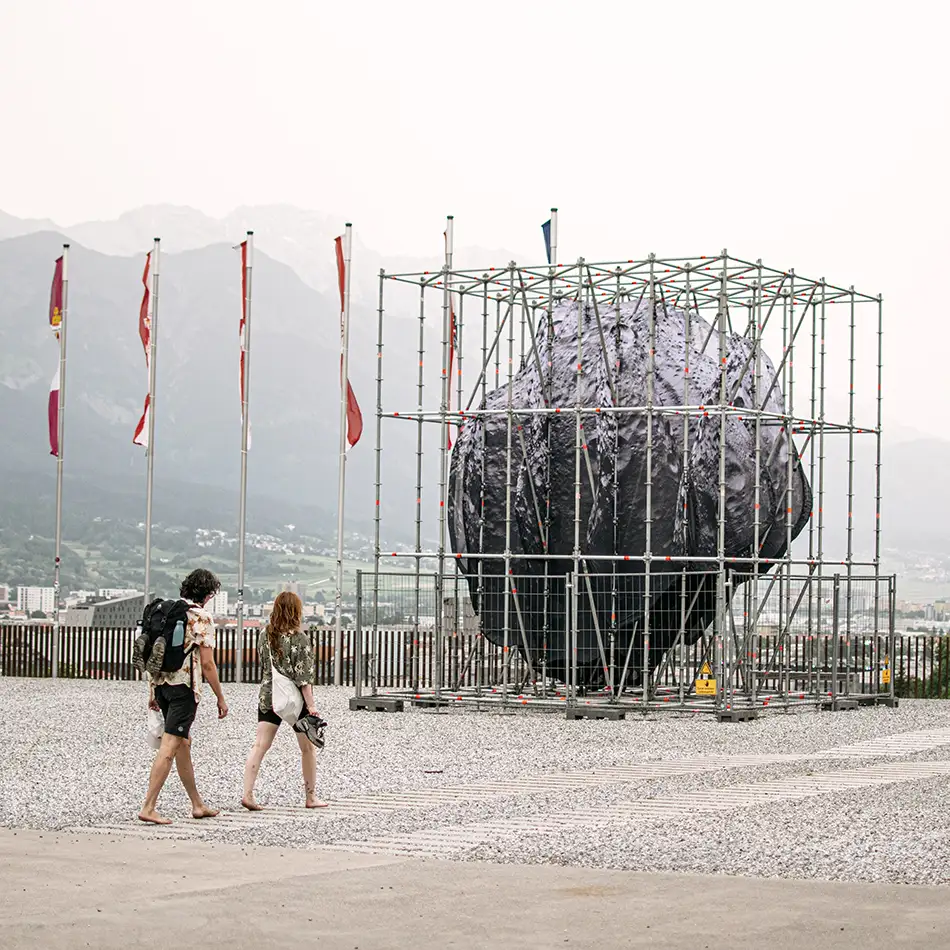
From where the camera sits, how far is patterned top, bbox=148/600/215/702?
12.7 meters

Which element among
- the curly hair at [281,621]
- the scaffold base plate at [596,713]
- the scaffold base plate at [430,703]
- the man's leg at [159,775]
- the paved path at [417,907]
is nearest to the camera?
the paved path at [417,907]

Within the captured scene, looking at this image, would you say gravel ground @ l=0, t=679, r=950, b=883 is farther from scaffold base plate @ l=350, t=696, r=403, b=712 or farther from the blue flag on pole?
the blue flag on pole

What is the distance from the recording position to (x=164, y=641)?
12.7m

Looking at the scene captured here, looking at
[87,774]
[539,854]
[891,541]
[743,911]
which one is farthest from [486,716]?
[891,541]

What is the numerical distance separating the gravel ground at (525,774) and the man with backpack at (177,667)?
0.49 m

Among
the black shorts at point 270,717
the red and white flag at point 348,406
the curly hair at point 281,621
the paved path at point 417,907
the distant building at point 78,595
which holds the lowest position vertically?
the distant building at point 78,595

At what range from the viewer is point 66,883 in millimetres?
9852

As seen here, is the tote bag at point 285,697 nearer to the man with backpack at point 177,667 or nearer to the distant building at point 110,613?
the man with backpack at point 177,667

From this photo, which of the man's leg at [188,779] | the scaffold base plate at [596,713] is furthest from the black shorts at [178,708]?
the scaffold base plate at [596,713]

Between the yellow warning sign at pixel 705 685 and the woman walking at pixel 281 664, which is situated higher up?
the woman walking at pixel 281 664

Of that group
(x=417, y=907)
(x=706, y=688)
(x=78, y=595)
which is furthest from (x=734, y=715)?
(x=78, y=595)

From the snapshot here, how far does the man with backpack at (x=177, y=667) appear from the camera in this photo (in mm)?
12620

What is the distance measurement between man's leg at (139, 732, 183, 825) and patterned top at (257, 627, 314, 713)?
89 cm

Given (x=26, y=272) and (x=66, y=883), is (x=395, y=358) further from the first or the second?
(x=66, y=883)
